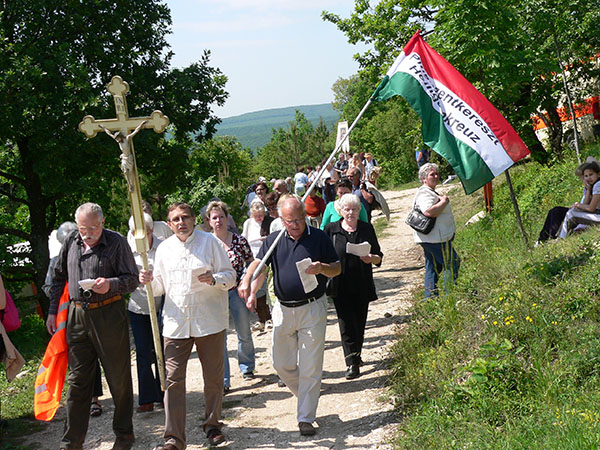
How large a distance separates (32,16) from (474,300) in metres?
10.9

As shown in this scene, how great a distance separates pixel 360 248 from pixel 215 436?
2338 mm

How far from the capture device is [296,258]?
19.0 feet

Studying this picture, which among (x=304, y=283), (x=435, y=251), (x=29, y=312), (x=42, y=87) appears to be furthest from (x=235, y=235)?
(x=29, y=312)

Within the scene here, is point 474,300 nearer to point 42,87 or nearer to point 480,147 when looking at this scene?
point 480,147

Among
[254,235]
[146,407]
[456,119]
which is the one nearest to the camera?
[456,119]

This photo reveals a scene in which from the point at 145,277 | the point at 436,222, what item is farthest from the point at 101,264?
the point at 436,222

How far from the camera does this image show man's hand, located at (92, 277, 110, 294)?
5371mm

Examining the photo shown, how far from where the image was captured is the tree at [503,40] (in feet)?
32.5

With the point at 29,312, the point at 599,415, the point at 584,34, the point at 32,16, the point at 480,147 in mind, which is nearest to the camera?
the point at 599,415

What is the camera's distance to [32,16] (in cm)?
1294

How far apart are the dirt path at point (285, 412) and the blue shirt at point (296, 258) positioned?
1210 millimetres

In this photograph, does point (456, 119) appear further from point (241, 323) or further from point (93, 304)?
point (93, 304)

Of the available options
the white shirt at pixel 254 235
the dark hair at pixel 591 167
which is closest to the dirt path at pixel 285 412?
the white shirt at pixel 254 235

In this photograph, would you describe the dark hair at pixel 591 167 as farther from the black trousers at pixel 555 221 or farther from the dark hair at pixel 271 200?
the dark hair at pixel 271 200
